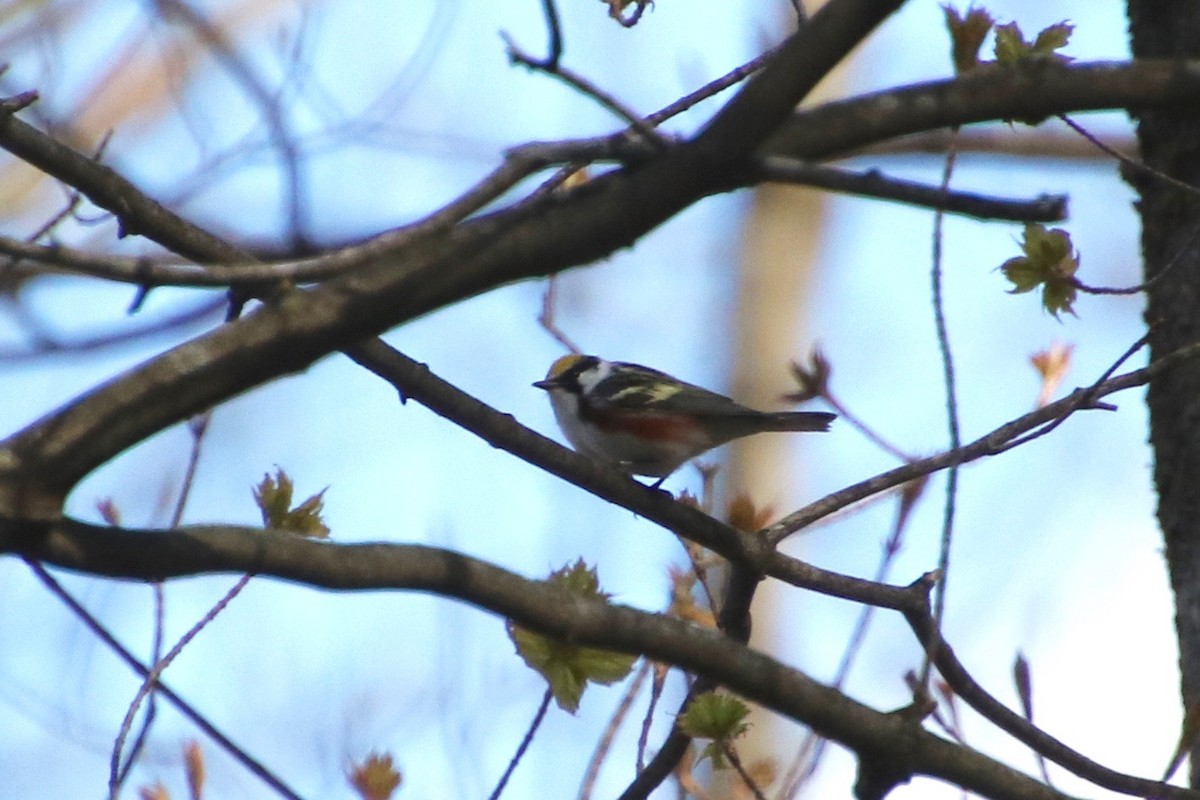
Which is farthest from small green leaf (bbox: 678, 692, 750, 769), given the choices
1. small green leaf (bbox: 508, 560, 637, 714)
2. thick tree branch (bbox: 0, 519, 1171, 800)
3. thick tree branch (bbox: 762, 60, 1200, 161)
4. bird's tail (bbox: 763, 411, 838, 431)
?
bird's tail (bbox: 763, 411, 838, 431)

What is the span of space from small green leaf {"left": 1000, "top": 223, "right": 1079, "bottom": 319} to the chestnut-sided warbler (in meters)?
1.89

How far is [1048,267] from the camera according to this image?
3.15m

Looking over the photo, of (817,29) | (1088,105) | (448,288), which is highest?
(1088,105)

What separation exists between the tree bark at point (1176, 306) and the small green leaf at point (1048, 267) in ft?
1.51

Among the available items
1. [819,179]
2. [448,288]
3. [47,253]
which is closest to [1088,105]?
[819,179]

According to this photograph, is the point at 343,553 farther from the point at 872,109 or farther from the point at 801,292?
the point at 801,292

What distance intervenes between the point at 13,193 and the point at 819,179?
869 cm

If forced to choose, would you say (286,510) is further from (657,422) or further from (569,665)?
(657,422)

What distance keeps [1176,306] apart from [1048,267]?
0.81 m

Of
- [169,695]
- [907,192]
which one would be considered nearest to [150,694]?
[169,695]

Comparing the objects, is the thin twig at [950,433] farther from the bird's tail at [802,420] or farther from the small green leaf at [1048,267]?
the bird's tail at [802,420]

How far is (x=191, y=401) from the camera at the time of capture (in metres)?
1.92

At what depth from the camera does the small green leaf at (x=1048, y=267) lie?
10.3ft


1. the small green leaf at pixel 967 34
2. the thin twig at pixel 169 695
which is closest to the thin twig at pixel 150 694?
the thin twig at pixel 169 695
